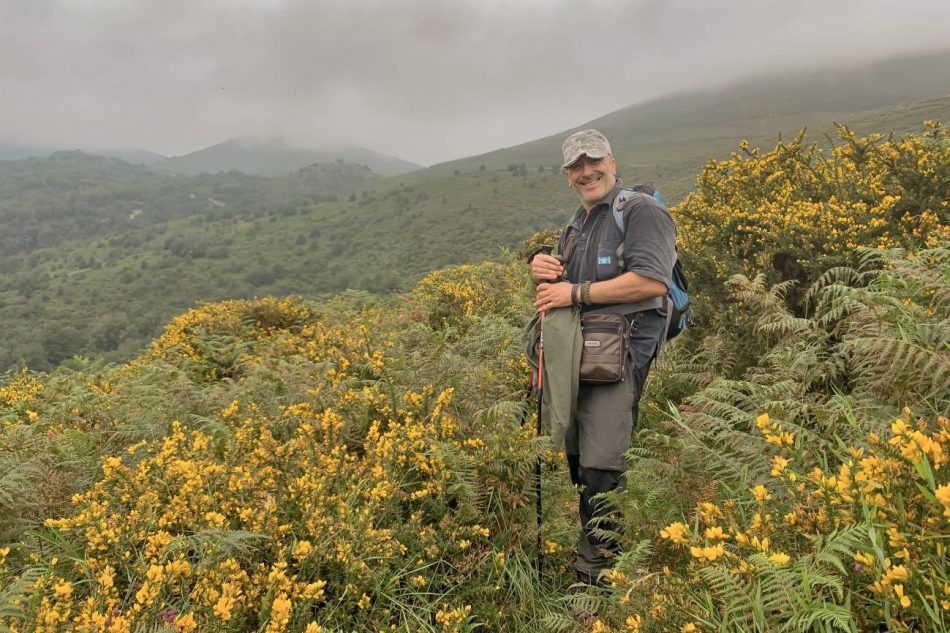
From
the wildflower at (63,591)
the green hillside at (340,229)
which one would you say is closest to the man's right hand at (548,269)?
the wildflower at (63,591)

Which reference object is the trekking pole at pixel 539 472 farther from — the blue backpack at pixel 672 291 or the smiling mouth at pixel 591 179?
the smiling mouth at pixel 591 179

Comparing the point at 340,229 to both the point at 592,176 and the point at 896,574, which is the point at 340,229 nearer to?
the point at 592,176

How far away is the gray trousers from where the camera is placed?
2.88 metres

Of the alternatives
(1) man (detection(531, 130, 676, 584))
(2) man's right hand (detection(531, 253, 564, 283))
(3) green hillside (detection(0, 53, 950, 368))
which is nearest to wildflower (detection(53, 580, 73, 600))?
(1) man (detection(531, 130, 676, 584))

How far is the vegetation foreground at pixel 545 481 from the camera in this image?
1.60 metres

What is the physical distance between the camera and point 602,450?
9.45ft

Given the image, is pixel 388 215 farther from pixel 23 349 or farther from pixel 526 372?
pixel 526 372

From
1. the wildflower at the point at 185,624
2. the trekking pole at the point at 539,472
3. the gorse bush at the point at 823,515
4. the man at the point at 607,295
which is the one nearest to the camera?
the gorse bush at the point at 823,515

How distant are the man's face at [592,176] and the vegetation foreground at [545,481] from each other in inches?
55.5

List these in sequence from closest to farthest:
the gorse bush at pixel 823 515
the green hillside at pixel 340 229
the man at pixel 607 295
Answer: the gorse bush at pixel 823 515 → the man at pixel 607 295 → the green hillside at pixel 340 229

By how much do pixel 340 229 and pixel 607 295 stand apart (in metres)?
133

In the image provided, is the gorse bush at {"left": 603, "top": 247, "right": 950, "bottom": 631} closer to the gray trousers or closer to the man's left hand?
the gray trousers

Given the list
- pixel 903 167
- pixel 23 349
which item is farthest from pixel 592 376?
pixel 23 349

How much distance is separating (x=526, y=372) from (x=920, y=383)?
298cm
